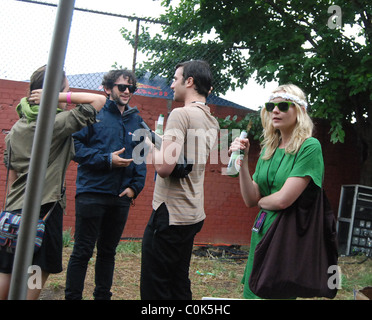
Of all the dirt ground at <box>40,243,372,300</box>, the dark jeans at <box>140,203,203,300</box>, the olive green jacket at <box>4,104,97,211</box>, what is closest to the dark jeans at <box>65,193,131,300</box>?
the olive green jacket at <box>4,104,97,211</box>

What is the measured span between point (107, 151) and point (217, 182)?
360 centimetres

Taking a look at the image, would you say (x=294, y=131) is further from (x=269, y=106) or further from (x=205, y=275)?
(x=205, y=275)

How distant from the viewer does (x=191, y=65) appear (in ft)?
8.18

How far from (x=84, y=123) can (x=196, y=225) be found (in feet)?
2.85

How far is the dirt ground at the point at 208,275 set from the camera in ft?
12.9

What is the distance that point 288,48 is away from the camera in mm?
6219

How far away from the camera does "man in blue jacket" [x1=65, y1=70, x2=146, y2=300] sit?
9.57 ft

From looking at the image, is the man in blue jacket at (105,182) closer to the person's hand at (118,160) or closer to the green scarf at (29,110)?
the person's hand at (118,160)

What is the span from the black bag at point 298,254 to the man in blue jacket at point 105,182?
54.3 inches

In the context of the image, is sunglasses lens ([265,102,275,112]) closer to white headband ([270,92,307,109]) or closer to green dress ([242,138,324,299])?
white headband ([270,92,307,109])

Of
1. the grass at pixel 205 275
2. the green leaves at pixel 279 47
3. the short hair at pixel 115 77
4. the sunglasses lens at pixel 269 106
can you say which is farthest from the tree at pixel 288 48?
the sunglasses lens at pixel 269 106

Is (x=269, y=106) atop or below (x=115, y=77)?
below

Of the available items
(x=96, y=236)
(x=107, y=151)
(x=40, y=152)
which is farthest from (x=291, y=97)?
(x=96, y=236)
